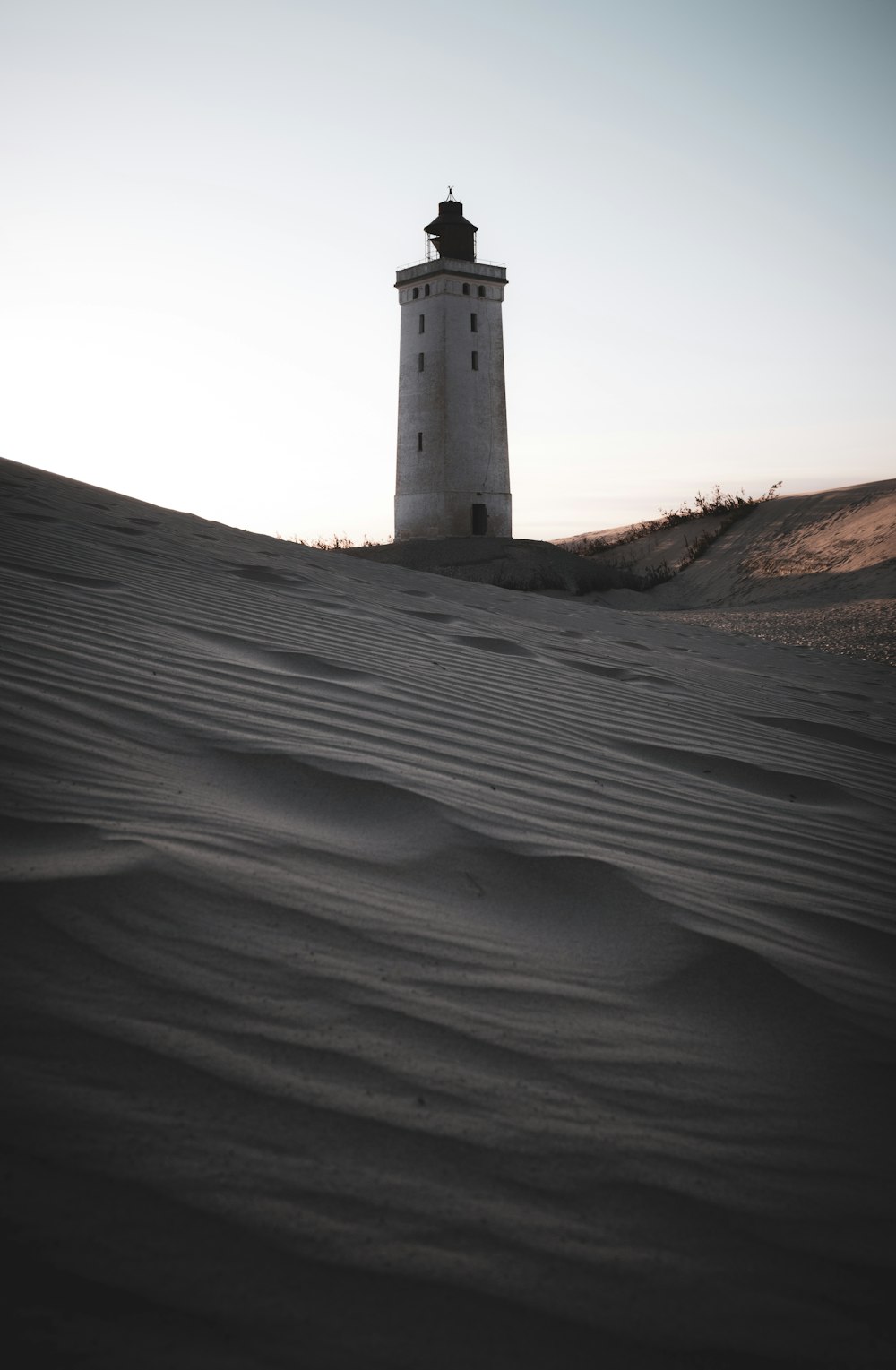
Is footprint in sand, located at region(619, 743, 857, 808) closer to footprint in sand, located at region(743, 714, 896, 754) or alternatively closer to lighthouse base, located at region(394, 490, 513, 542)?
footprint in sand, located at region(743, 714, 896, 754)

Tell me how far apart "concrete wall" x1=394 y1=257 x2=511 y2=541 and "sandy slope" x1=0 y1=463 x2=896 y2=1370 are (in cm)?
2515

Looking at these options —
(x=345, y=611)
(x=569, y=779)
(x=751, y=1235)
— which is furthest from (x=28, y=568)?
(x=751, y=1235)

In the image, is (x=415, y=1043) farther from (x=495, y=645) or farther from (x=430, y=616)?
(x=430, y=616)

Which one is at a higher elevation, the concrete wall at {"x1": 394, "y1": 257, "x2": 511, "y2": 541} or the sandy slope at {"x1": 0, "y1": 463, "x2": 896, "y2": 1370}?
the concrete wall at {"x1": 394, "y1": 257, "x2": 511, "y2": 541}

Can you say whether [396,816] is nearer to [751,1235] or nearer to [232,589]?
[751,1235]

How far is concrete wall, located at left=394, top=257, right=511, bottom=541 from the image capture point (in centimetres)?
2678

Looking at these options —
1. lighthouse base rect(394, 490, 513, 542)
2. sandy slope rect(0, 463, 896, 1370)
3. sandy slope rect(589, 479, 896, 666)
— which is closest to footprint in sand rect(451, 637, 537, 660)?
sandy slope rect(0, 463, 896, 1370)

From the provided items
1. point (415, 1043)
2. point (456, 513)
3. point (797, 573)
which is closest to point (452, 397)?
point (456, 513)

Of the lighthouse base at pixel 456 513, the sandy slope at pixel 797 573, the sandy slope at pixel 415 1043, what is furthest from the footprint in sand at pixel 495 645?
the lighthouse base at pixel 456 513

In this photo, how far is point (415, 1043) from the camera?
1212mm

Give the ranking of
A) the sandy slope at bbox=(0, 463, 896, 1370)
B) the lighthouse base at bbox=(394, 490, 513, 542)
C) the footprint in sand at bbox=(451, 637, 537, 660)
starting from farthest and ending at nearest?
the lighthouse base at bbox=(394, 490, 513, 542)
the footprint in sand at bbox=(451, 637, 537, 660)
the sandy slope at bbox=(0, 463, 896, 1370)

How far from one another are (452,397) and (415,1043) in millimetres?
27086

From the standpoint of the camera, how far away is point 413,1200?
3.19ft

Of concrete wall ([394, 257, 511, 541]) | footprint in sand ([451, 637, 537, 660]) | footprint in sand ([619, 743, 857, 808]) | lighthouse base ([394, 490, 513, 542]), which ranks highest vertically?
concrete wall ([394, 257, 511, 541])
